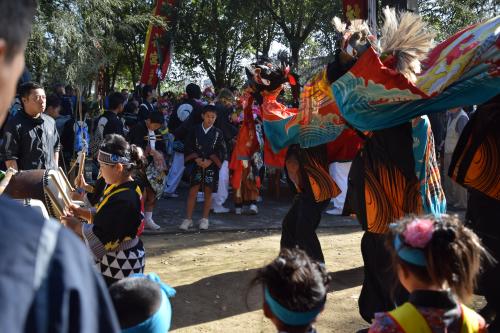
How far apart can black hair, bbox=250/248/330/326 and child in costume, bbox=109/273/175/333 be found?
1.13 ft

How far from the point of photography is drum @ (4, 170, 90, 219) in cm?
360

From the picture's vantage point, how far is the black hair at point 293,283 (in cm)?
209

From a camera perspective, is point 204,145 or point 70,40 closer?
point 204,145

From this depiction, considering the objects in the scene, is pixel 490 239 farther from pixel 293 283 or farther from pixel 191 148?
pixel 191 148

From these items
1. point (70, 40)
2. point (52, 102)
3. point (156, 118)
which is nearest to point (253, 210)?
point (156, 118)

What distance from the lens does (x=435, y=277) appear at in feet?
7.24

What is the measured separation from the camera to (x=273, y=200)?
393 inches

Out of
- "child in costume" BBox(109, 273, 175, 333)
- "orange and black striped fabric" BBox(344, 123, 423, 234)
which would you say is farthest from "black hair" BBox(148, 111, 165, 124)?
"child in costume" BBox(109, 273, 175, 333)

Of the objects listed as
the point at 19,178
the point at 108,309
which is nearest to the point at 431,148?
the point at 19,178

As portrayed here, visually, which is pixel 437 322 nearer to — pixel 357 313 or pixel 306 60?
pixel 357 313

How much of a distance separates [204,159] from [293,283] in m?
5.42

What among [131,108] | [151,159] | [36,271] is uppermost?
[131,108]

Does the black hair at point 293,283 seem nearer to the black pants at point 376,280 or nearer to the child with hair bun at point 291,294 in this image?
the child with hair bun at point 291,294

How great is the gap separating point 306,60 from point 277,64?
19.4 metres
